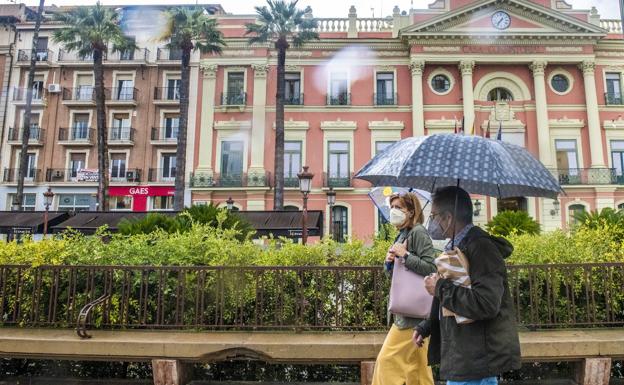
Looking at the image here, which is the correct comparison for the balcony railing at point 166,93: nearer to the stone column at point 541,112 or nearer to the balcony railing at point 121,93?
the balcony railing at point 121,93

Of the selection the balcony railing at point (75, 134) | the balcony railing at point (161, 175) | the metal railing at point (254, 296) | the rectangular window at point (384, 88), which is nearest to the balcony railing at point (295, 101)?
the rectangular window at point (384, 88)

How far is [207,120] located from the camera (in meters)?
28.7

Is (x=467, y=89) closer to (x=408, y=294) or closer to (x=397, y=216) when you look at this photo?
(x=397, y=216)

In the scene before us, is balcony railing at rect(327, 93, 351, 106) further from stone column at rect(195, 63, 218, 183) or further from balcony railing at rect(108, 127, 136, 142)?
balcony railing at rect(108, 127, 136, 142)

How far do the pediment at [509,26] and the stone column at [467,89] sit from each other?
1833 millimetres

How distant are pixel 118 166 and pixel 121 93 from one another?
5.63 meters

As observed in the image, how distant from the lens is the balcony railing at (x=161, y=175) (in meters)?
31.2

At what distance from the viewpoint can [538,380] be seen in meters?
4.55

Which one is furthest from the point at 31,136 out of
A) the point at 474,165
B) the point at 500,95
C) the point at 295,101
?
the point at 474,165

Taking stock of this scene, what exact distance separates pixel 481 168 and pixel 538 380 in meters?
3.06

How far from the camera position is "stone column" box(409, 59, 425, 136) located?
90.3ft

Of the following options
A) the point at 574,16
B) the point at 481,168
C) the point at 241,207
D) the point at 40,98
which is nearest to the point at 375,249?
the point at 481,168

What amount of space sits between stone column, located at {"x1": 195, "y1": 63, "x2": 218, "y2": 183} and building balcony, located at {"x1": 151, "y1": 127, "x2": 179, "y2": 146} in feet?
12.8

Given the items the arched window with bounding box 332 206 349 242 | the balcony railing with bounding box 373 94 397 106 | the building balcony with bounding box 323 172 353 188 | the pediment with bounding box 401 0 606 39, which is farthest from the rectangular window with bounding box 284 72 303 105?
the arched window with bounding box 332 206 349 242
